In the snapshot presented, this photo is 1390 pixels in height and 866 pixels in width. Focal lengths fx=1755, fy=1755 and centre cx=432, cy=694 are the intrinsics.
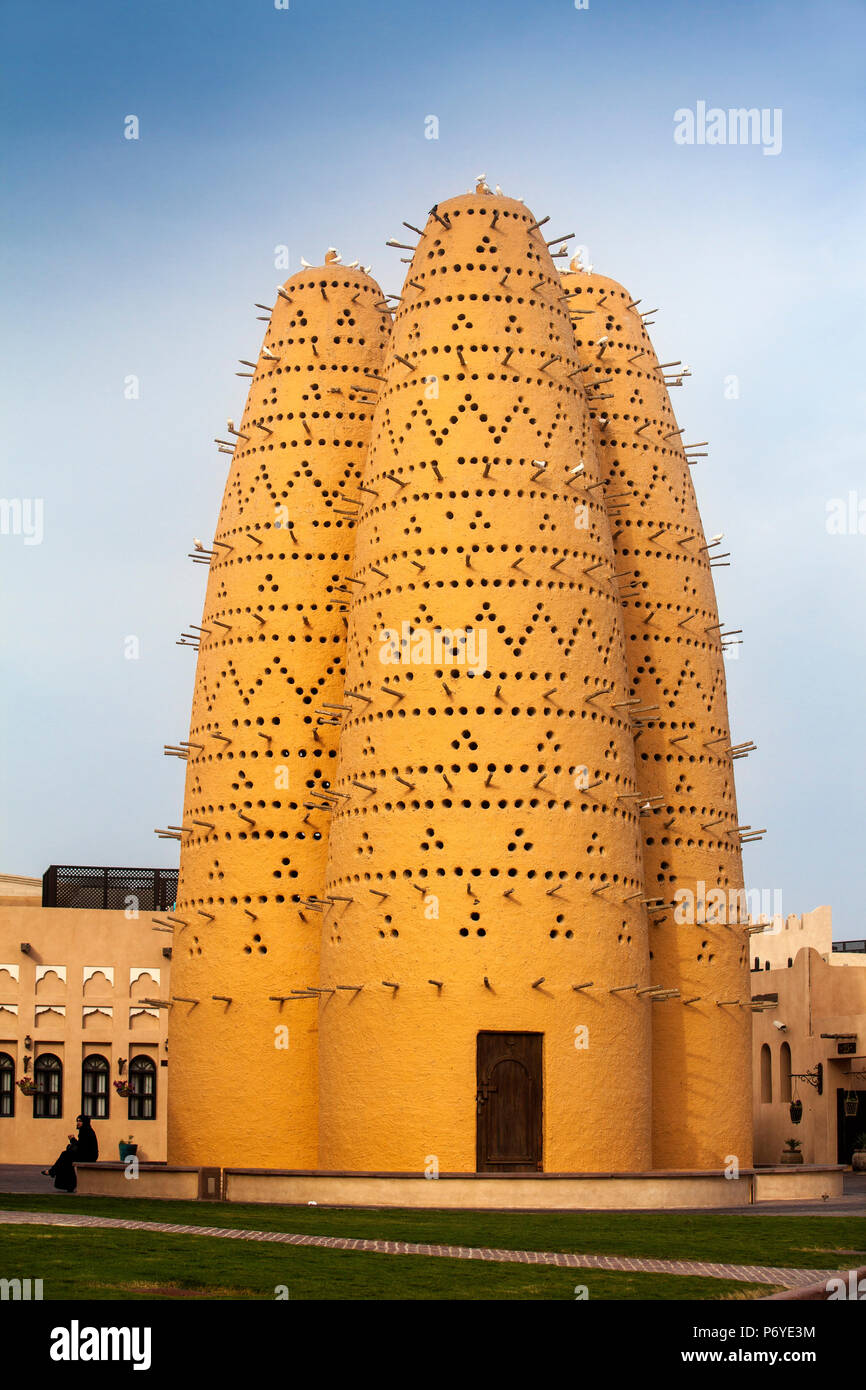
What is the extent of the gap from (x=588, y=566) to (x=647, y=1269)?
15.5 m

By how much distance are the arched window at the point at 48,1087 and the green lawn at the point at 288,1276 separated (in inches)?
947

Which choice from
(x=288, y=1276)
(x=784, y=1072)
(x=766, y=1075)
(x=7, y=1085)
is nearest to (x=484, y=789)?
(x=288, y=1276)

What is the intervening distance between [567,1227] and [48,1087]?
22.7 m

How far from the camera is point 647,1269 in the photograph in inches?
593

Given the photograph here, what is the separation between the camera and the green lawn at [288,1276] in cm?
1265

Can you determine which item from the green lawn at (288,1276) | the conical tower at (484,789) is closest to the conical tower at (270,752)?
the conical tower at (484,789)

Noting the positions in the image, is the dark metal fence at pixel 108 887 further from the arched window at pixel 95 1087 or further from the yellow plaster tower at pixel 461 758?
the yellow plaster tower at pixel 461 758

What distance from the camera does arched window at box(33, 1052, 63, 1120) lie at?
1555 inches

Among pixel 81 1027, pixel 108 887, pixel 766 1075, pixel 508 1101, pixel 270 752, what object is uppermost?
pixel 270 752

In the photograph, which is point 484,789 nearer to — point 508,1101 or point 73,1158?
point 508,1101

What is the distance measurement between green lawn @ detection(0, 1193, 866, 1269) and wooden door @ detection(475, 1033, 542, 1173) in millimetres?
3491

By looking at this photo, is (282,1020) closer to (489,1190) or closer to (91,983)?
(489,1190)

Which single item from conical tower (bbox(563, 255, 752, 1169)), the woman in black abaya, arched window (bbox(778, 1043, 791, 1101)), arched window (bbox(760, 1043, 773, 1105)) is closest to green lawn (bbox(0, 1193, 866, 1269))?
the woman in black abaya

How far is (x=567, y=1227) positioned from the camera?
64.6 ft
